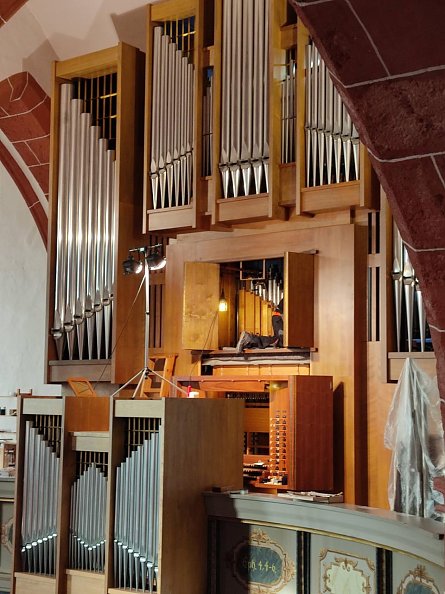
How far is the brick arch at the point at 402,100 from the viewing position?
2.51 metres

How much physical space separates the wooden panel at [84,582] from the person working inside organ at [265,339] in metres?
2.55

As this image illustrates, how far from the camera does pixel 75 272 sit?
9.99 meters

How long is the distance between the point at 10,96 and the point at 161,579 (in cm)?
671

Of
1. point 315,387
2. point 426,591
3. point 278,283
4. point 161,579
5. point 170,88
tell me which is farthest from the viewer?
point 170,88

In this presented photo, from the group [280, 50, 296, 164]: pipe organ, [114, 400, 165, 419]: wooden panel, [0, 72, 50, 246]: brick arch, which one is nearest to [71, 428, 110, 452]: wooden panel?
[114, 400, 165, 419]: wooden panel

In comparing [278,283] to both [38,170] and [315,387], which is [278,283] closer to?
[315,387]

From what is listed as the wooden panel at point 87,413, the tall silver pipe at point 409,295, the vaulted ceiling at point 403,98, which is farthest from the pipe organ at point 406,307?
the vaulted ceiling at point 403,98

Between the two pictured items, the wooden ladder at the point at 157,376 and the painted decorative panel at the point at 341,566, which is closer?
the painted decorative panel at the point at 341,566

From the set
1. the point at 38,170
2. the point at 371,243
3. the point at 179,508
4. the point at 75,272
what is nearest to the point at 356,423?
the point at 371,243

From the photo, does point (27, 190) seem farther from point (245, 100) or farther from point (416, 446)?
point (416, 446)

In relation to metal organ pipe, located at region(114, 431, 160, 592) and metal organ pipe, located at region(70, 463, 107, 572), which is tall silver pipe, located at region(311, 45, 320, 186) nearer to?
metal organ pipe, located at region(114, 431, 160, 592)

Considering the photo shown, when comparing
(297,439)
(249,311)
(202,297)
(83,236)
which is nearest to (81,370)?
(83,236)

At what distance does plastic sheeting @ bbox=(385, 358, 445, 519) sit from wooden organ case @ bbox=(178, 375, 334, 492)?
39.1 inches

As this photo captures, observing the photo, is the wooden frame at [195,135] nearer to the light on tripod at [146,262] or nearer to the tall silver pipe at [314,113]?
the light on tripod at [146,262]
